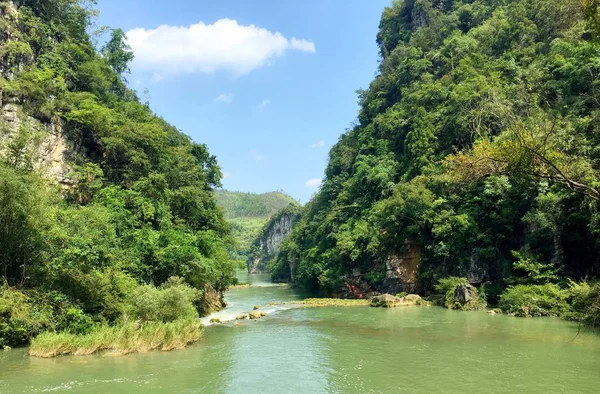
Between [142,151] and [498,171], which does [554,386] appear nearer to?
[498,171]

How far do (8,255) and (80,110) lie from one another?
14.9m

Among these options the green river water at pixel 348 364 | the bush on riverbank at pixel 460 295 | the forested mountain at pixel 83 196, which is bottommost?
the green river water at pixel 348 364

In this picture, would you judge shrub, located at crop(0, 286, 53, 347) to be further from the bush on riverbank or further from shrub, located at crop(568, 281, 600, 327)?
the bush on riverbank

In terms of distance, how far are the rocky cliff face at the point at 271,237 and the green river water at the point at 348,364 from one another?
327 feet

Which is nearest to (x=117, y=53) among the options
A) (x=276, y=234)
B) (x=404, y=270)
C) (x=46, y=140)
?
(x=46, y=140)

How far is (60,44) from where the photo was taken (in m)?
36.0

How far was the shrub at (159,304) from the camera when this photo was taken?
20078mm

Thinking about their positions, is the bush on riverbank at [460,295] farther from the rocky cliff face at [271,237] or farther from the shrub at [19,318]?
the rocky cliff face at [271,237]

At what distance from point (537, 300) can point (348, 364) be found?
1711 centimetres

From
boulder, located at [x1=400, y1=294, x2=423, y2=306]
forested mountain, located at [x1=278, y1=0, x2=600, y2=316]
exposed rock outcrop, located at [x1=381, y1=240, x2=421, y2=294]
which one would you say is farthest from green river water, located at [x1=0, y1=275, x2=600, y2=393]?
exposed rock outcrop, located at [x1=381, y1=240, x2=421, y2=294]

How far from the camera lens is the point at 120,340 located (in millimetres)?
17781

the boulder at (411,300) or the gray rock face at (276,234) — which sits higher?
the gray rock face at (276,234)

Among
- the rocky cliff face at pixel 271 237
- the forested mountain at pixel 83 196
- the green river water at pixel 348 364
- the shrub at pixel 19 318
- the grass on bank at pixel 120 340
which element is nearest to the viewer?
the green river water at pixel 348 364

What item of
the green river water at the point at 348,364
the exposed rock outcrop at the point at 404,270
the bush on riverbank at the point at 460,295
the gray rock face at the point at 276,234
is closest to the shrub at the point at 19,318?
the green river water at the point at 348,364
